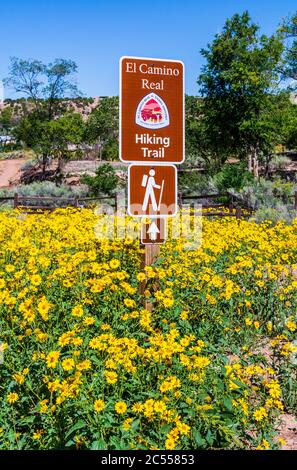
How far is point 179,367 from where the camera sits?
9.57 ft

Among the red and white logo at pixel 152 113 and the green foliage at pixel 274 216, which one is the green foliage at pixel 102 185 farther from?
the red and white logo at pixel 152 113

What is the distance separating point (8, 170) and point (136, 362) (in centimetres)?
4273

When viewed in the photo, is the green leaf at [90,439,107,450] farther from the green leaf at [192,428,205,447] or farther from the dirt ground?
the dirt ground

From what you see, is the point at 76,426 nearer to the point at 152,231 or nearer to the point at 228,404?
the point at 228,404

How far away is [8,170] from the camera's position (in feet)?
143

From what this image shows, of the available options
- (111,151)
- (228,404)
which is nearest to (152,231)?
(228,404)

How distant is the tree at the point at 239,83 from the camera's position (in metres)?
27.3

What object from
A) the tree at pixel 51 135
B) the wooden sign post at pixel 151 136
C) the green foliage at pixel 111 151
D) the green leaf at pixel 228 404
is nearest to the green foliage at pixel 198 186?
the tree at pixel 51 135

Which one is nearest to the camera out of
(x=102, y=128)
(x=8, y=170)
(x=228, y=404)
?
(x=228, y=404)

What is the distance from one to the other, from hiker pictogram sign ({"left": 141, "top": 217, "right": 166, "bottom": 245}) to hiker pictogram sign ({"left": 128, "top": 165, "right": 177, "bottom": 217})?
0.26 feet

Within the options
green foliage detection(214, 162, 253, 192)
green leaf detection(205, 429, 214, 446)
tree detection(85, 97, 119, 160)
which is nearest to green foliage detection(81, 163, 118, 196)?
green foliage detection(214, 162, 253, 192)

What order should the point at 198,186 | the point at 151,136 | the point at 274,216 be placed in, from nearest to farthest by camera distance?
the point at 151,136 → the point at 274,216 → the point at 198,186
